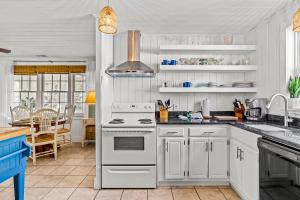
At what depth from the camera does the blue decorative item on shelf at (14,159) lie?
1508 millimetres

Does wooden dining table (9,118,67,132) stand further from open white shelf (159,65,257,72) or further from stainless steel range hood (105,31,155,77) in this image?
open white shelf (159,65,257,72)

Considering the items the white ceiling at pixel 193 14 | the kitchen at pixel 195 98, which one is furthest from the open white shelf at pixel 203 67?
the white ceiling at pixel 193 14

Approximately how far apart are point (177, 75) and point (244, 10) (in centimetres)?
135

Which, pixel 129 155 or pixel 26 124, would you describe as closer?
pixel 129 155

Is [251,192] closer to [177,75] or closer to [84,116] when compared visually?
[177,75]

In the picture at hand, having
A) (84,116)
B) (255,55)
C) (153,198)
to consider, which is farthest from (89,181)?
(255,55)

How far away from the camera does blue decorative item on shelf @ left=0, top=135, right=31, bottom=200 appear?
4.95 feet

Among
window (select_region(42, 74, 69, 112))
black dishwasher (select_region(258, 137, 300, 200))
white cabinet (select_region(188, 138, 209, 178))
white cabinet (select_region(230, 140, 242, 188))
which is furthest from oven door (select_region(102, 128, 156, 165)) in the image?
window (select_region(42, 74, 69, 112))

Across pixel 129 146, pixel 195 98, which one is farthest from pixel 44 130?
pixel 195 98

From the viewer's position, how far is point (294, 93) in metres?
2.34

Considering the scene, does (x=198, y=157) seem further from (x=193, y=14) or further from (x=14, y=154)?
(x=14, y=154)

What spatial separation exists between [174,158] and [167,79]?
4.45 ft

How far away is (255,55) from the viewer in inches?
128

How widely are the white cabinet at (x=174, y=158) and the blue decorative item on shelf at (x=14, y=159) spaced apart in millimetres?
1641
